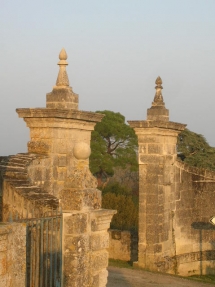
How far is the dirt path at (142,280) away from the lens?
10.8 meters

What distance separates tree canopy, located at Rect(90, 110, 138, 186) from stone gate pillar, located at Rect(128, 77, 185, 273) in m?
21.1

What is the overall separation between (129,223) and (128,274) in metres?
7.74

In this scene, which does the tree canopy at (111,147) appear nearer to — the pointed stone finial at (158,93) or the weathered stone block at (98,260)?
the pointed stone finial at (158,93)

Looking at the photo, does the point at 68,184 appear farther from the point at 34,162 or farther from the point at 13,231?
the point at 34,162

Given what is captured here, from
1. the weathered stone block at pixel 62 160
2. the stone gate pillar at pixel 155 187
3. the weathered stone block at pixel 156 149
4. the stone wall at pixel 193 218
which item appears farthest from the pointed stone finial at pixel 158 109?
the weathered stone block at pixel 62 160

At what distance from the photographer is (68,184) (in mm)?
6656

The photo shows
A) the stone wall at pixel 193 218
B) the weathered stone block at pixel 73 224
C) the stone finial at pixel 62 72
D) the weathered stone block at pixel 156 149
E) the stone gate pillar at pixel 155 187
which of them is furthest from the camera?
the stone wall at pixel 193 218

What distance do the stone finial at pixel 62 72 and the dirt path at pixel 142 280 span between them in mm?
3598

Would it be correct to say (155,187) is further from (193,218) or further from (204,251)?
(204,251)

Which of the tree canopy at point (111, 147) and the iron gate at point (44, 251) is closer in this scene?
the iron gate at point (44, 251)

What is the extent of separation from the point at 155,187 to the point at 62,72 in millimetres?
3717

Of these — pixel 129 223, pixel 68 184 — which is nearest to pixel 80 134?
pixel 68 184

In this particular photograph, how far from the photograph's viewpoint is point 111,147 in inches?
1425

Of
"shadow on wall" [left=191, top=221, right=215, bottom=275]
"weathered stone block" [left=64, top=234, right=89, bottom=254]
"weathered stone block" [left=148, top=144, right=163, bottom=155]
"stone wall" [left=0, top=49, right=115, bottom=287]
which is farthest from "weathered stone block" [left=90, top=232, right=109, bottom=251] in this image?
"shadow on wall" [left=191, top=221, right=215, bottom=275]
